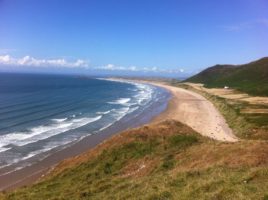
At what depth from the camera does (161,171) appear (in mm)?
24484

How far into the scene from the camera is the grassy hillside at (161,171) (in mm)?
15266

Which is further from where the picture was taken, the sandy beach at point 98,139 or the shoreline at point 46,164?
the sandy beach at point 98,139

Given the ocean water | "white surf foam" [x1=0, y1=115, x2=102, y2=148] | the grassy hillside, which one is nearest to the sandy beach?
the ocean water

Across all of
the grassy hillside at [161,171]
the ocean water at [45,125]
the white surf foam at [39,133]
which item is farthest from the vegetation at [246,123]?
the white surf foam at [39,133]

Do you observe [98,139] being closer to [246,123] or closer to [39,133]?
[39,133]

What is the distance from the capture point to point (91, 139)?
169 feet

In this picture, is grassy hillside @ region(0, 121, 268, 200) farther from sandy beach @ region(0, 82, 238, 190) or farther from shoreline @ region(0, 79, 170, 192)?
sandy beach @ region(0, 82, 238, 190)

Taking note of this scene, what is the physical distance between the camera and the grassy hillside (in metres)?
15.3

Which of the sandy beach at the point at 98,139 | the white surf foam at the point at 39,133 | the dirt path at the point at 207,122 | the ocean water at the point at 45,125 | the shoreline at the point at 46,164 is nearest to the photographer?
the shoreline at the point at 46,164

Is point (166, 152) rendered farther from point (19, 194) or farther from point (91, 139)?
point (91, 139)

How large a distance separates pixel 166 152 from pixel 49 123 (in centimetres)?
3750

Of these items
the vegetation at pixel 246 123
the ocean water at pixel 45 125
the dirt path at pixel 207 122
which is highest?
the vegetation at pixel 246 123

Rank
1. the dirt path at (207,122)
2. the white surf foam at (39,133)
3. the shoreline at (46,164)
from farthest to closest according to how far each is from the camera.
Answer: the dirt path at (207,122) → the white surf foam at (39,133) → the shoreline at (46,164)

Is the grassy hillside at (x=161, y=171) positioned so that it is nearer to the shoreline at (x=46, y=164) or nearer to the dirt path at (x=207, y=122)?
the shoreline at (x=46, y=164)
